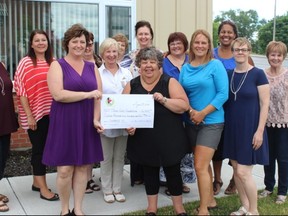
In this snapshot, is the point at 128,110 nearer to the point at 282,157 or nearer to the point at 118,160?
the point at 118,160

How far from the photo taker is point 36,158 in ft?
15.7

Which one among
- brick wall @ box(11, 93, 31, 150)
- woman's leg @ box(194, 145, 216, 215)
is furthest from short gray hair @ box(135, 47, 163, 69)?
brick wall @ box(11, 93, 31, 150)

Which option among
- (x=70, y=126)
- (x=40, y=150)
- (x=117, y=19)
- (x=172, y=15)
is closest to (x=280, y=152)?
(x=70, y=126)

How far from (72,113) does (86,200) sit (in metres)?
1.47

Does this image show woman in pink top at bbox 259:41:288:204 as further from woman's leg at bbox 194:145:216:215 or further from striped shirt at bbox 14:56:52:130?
striped shirt at bbox 14:56:52:130

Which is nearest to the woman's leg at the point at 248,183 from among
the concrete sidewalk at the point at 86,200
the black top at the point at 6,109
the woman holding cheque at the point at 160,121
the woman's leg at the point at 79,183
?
the woman holding cheque at the point at 160,121

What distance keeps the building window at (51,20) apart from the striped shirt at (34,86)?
91.3 inches

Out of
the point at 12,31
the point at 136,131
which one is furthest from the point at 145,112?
the point at 12,31

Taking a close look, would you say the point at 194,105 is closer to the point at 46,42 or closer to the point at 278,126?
the point at 278,126

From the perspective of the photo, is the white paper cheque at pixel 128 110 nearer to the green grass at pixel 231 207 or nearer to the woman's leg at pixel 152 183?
the woman's leg at pixel 152 183

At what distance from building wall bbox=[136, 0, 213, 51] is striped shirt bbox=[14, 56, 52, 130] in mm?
3139

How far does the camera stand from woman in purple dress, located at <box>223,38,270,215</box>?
3.98 meters

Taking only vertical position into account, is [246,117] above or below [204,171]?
above

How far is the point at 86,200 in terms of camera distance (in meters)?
4.89
